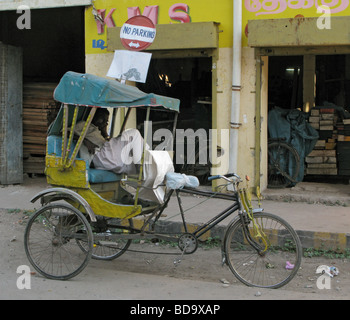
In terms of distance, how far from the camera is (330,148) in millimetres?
9320

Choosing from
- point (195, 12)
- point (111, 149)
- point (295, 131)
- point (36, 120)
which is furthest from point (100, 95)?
point (36, 120)

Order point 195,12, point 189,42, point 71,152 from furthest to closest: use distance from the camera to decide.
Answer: point 195,12, point 189,42, point 71,152

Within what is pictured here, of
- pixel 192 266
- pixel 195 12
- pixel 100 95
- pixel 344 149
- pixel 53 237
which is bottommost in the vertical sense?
pixel 192 266

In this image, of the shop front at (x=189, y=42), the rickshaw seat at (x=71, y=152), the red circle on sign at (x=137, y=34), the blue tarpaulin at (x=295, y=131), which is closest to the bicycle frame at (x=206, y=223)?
the rickshaw seat at (x=71, y=152)

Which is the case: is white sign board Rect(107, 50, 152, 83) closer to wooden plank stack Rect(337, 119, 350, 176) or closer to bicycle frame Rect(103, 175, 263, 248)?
bicycle frame Rect(103, 175, 263, 248)

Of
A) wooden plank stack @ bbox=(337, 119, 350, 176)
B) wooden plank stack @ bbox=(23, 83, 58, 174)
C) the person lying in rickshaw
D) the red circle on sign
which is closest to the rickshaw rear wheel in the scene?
the person lying in rickshaw

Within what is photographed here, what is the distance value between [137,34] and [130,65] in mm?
548

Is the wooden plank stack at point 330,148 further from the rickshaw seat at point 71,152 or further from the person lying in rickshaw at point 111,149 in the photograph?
the rickshaw seat at point 71,152

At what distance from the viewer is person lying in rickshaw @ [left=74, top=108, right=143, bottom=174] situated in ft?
16.6

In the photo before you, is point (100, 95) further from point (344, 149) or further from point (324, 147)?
point (344, 149)

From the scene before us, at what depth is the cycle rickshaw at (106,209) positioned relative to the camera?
4.65 m

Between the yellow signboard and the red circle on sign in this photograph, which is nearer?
the red circle on sign

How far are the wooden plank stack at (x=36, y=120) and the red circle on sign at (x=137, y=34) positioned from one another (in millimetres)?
4155

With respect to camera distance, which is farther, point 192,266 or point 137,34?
point 137,34
